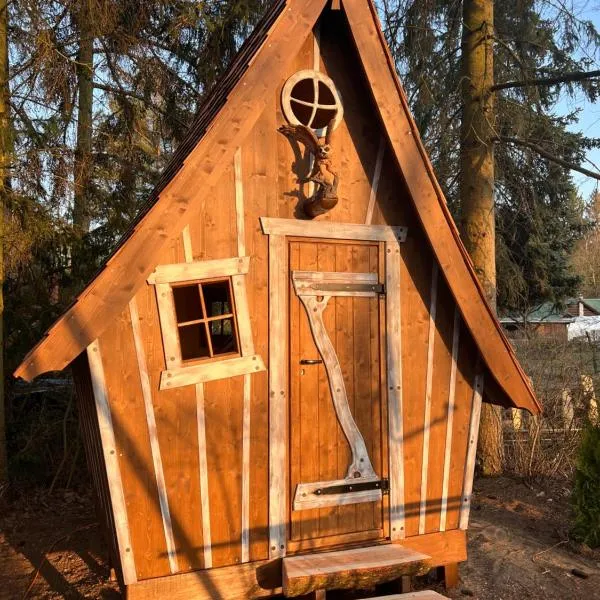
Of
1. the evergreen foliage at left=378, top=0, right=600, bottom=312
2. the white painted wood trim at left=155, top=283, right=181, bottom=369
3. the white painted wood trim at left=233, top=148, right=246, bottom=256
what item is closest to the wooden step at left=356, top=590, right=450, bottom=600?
the white painted wood trim at left=155, top=283, right=181, bottom=369

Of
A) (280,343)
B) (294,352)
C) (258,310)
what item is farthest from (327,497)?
(258,310)

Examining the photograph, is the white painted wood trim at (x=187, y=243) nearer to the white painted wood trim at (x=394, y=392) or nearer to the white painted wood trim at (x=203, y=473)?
the white painted wood trim at (x=203, y=473)

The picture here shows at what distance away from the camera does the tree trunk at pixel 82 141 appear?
306 inches

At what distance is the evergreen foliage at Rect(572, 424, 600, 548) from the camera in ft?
18.8

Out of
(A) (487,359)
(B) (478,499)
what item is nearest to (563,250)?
(B) (478,499)

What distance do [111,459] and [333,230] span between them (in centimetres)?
241

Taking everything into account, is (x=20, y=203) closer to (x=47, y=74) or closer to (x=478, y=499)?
(x=47, y=74)

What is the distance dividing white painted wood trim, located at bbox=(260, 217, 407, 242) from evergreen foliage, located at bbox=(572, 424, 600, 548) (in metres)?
3.17

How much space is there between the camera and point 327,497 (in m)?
4.46

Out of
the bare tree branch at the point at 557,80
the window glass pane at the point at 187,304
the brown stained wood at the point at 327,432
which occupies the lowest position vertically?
the brown stained wood at the point at 327,432

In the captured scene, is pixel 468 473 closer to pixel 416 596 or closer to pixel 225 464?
pixel 416 596

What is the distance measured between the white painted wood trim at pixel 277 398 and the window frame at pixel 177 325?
0.56 feet

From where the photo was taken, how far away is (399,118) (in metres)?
4.43

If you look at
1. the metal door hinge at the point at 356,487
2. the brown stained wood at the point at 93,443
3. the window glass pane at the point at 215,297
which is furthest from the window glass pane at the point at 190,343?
the metal door hinge at the point at 356,487
